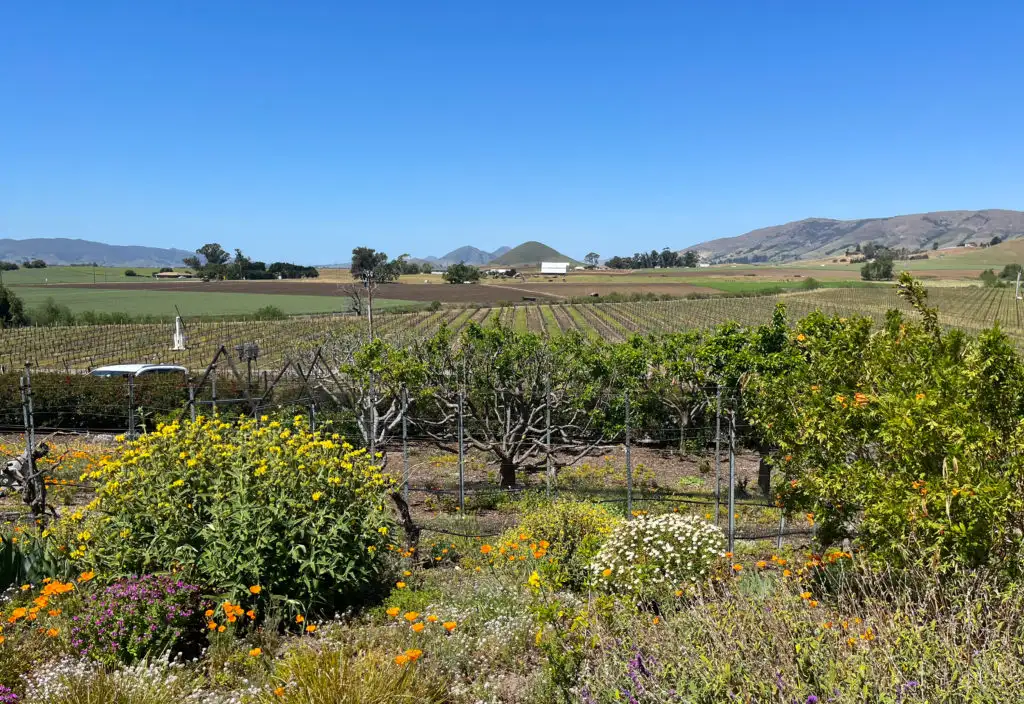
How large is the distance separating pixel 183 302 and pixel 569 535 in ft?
269

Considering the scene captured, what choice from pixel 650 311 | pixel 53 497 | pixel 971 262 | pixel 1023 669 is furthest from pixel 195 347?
pixel 971 262

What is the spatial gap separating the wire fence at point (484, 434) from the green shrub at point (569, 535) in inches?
59.4

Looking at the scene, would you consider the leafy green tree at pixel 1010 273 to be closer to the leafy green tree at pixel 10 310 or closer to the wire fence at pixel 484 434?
the wire fence at pixel 484 434

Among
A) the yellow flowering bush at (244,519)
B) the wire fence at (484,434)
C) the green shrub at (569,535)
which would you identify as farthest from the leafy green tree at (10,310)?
→ the green shrub at (569,535)

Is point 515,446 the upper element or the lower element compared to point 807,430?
lower

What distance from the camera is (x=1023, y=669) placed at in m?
3.26

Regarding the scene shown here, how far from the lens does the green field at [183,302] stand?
71625 mm

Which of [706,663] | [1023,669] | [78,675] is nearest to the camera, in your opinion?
[1023,669]

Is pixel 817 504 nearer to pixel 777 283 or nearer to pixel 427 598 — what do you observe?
pixel 427 598

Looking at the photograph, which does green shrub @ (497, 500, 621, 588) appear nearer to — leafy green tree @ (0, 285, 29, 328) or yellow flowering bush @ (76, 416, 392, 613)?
yellow flowering bush @ (76, 416, 392, 613)

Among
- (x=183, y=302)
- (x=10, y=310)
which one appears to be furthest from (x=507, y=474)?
(x=183, y=302)

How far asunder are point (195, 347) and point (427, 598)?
148 feet

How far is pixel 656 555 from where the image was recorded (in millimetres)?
5555

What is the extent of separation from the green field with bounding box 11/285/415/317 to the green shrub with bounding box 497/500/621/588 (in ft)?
215
